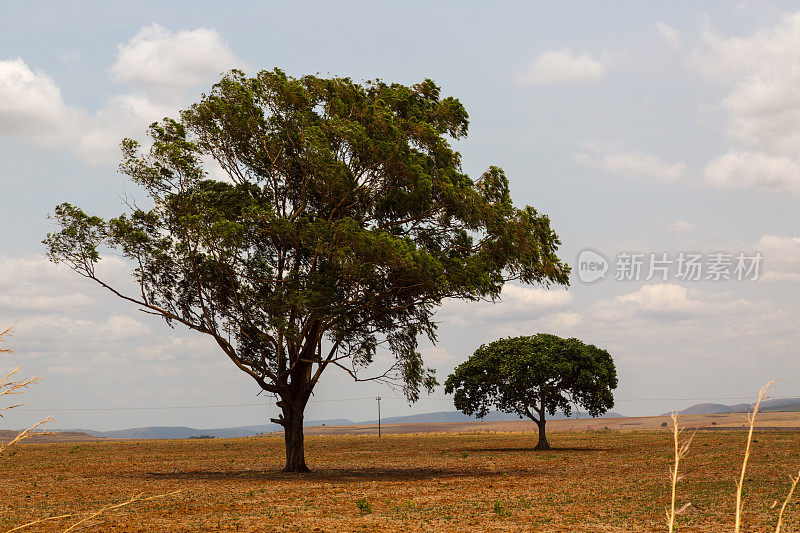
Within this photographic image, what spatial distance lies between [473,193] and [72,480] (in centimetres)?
2387

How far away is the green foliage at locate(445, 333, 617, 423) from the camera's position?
51.3 meters

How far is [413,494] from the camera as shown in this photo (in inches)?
1014

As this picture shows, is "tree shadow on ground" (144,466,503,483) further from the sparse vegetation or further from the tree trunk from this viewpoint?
the sparse vegetation

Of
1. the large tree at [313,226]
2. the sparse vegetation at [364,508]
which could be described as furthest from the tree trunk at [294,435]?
the sparse vegetation at [364,508]

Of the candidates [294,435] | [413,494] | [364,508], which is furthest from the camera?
[294,435]

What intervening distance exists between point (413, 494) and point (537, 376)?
90.1ft

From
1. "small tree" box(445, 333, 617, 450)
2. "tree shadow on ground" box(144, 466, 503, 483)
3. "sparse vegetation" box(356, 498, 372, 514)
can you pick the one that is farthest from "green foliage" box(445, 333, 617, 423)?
"sparse vegetation" box(356, 498, 372, 514)

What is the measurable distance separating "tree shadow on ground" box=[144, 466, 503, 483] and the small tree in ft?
50.4

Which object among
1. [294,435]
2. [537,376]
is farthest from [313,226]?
[537,376]

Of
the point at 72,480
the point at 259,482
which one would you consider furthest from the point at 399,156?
the point at 72,480

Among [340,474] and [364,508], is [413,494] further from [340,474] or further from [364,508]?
[340,474]

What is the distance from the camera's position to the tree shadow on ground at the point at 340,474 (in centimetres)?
3269

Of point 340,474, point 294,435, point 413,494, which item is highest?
point 294,435

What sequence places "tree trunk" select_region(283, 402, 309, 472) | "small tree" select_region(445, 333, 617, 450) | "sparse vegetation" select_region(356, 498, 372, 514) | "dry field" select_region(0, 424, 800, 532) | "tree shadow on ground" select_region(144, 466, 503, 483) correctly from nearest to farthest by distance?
"dry field" select_region(0, 424, 800, 532)
"sparse vegetation" select_region(356, 498, 372, 514)
"tree shadow on ground" select_region(144, 466, 503, 483)
"tree trunk" select_region(283, 402, 309, 472)
"small tree" select_region(445, 333, 617, 450)
